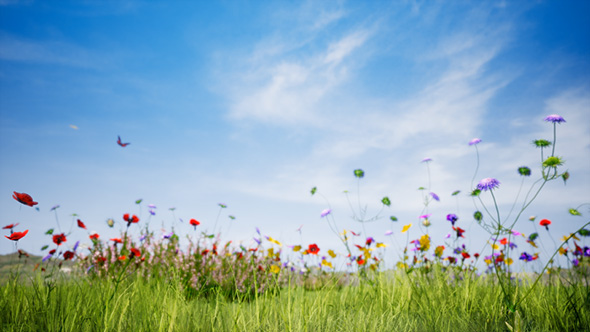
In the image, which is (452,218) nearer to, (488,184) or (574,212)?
(574,212)

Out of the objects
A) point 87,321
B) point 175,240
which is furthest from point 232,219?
point 87,321

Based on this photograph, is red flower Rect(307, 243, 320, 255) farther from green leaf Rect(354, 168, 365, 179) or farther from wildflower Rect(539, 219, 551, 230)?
wildflower Rect(539, 219, 551, 230)

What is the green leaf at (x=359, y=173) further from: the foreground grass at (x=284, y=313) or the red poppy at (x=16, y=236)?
the red poppy at (x=16, y=236)

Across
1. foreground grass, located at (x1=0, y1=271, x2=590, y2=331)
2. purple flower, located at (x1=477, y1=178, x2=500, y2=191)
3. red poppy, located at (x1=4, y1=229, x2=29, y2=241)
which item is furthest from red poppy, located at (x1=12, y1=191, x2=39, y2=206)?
purple flower, located at (x1=477, y1=178, x2=500, y2=191)

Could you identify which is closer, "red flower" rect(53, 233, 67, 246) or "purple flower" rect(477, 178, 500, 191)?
"purple flower" rect(477, 178, 500, 191)

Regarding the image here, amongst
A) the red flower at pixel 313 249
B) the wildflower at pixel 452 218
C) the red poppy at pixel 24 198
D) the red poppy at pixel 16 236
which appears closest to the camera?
the red poppy at pixel 24 198

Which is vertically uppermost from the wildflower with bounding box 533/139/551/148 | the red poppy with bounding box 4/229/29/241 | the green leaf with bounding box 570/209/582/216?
the wildflower with bounding box 533/139/551/148

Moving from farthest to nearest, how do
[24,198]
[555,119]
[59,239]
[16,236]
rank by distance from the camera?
1. [59,239]
2. [555,119]
3. [16,236]
4. [24,198]

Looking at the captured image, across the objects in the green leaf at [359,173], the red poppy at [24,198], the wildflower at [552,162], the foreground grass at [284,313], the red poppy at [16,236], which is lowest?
the foreground grass at [284,313]

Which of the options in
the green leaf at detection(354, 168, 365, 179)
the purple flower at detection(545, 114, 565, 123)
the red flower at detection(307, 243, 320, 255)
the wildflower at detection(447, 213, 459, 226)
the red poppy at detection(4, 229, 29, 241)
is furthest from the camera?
the red flower at detection(307, 243, 320, 255)

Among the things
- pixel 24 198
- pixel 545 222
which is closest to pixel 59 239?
pixel 24 198

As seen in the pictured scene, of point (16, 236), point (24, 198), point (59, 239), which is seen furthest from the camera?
point (59, 239)

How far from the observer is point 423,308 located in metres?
2.92

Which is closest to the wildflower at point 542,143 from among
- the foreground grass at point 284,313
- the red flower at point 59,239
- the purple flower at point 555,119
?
the purple flower at point 555,119
